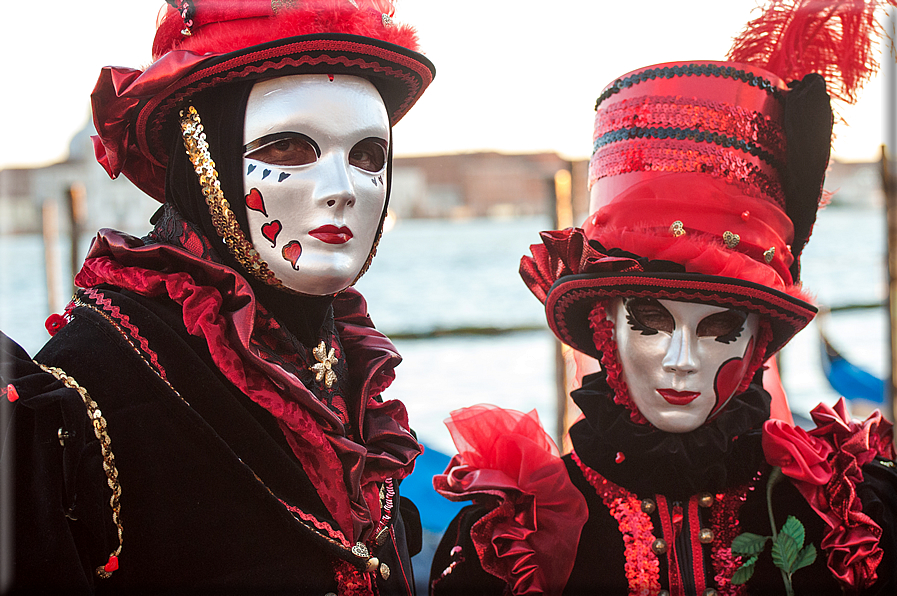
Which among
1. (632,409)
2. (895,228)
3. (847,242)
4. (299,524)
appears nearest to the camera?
(299,524)

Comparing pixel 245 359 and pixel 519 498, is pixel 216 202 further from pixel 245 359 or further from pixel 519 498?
pixel 519 498

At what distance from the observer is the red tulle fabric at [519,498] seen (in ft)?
5.94

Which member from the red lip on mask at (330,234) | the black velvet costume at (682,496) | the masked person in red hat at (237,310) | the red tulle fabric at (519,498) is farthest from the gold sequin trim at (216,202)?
the black velvet costume at (682,496)

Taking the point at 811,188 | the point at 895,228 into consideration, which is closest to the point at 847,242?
the point at 895,228

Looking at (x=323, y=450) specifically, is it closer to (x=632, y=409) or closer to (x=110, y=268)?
(x=110, y=268)

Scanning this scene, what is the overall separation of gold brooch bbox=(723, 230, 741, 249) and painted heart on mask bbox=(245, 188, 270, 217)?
106 centimetres

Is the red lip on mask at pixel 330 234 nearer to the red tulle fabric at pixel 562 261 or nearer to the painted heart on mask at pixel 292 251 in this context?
the painted heart on mask at pixel 292 251

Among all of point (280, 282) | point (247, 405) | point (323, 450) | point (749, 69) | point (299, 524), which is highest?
point (749, 69)

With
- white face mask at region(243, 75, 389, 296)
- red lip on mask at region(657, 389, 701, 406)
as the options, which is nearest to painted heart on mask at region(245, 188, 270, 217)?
white face mask at region(243, 75, 389, 296)

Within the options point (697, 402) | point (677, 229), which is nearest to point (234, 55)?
point (677, 229)

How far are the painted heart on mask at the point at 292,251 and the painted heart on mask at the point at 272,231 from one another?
1.0 inches

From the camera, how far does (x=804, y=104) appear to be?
1.81 m

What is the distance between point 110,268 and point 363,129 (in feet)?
1.84

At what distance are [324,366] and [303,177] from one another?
0.42 metres
